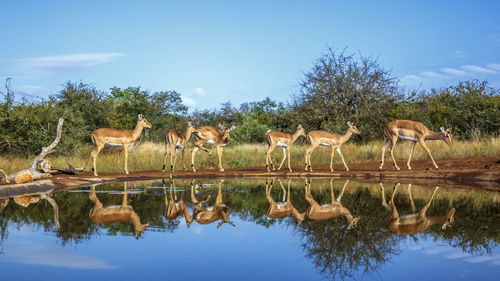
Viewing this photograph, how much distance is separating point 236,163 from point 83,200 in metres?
12.2

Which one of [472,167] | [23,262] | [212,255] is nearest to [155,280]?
[212,255]

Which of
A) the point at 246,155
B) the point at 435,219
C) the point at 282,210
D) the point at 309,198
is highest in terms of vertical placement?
the point at 435,219

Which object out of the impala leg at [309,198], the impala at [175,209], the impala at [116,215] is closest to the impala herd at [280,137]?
the impala leg at [309,198]

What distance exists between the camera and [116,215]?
31.2 feet

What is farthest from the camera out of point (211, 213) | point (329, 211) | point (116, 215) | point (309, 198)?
point (309, 198)

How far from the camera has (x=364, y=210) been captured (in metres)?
10.2

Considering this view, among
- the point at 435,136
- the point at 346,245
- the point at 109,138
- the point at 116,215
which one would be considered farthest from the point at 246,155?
the point at 346,245

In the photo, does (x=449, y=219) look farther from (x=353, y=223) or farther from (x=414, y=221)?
(x=353, y=223)

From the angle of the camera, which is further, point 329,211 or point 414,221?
point 329,211

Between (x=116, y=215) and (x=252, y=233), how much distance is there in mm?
2840

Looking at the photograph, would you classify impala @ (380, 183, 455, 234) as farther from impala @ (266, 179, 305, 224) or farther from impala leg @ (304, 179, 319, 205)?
impala @ (266, 179, 305, 224)

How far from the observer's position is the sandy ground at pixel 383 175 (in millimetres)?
15203

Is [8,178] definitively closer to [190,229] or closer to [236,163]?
[190,229]

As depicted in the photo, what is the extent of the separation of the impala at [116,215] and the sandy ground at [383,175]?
4.07 metres
